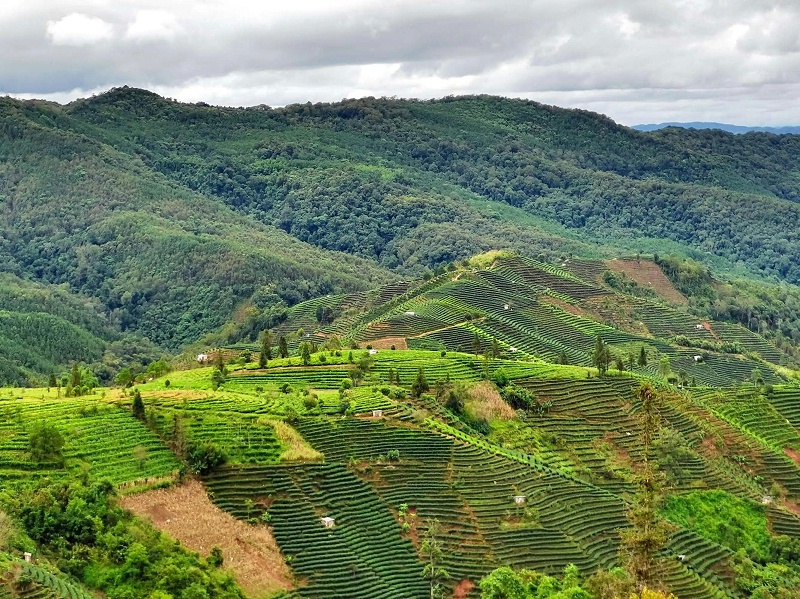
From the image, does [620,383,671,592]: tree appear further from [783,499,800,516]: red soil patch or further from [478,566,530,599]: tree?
[783,499,800,516]: red soil patch

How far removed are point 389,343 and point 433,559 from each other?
39116mm

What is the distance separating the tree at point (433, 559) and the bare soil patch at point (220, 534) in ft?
24.1

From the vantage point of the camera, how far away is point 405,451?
6362 centimetres

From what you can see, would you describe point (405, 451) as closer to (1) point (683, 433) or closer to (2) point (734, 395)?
(1) point (683, 433)

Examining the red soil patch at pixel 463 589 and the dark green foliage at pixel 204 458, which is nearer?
the red soil patch at pixel 463 589

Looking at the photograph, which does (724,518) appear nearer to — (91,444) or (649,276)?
(91,444)

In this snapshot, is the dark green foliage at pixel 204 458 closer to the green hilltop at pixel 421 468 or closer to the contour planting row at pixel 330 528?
the green hilltop at pixel 421 468

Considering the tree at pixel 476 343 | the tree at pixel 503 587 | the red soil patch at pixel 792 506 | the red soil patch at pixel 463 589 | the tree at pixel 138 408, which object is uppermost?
the tree at pixel 138 408

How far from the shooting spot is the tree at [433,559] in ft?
176

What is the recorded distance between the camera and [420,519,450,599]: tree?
5372 cm

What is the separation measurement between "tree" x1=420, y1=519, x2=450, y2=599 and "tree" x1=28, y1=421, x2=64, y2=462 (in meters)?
20.4

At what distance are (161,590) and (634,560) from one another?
68.9 feet

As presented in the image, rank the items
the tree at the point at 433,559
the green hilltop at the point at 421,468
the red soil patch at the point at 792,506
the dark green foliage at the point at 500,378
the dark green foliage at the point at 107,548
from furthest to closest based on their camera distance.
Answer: the dark green foliage at the point at 500,378 → the red soil patch at the point at 792,506 → the tree at the point at 433,559 → the green hilltop at the point at 421,468 → the dark green foliage at the point at 107,548

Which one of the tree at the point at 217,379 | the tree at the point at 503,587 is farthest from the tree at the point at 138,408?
the tree at the point at 503,587
